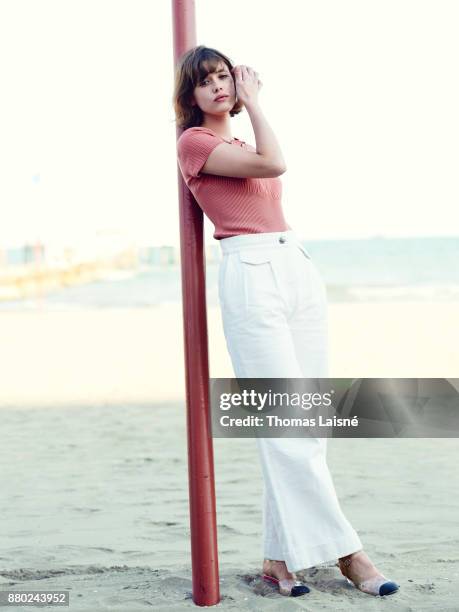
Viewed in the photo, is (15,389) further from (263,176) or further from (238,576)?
(263,176)

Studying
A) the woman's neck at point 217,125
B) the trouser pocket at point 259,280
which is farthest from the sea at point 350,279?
the trouser pocket at point 259,280

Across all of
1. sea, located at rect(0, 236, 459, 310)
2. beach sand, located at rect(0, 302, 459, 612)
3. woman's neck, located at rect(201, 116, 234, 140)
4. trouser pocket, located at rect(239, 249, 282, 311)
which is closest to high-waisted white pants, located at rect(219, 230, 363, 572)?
trouser pocket, located at rect(239, 249, 282, 311)

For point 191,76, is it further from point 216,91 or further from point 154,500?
point 154,500

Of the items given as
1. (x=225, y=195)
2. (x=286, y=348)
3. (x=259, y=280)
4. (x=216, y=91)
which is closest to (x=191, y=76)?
(x=216, y=91)

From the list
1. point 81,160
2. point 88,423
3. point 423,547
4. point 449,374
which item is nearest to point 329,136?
point 81,160

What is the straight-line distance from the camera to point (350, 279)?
3075 cm

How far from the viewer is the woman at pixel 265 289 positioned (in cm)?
257

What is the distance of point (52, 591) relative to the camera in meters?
2.78

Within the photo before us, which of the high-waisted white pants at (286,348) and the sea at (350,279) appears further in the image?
the sea at (350,279)

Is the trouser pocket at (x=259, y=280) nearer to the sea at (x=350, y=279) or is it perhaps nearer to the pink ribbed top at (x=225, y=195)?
the pink ribbed top at (x=225, y=195)

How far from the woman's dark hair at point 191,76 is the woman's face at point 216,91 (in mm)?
14

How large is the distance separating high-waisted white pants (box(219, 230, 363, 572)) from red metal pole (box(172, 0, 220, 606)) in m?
0.08

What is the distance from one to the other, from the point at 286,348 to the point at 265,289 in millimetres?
170

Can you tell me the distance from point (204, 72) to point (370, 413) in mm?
1410
